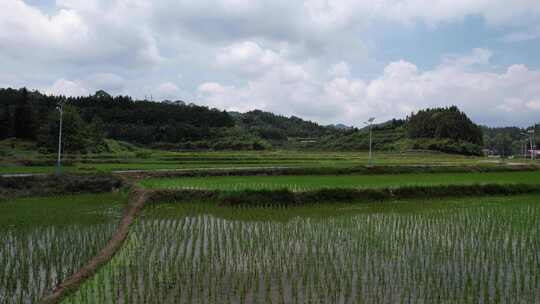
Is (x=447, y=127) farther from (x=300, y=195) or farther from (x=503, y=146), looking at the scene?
(x=300, y=195)

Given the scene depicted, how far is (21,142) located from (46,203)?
36.4 meters

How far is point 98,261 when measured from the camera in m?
7.60

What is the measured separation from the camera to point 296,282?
21.8 ft

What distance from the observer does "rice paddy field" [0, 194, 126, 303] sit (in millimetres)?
6676

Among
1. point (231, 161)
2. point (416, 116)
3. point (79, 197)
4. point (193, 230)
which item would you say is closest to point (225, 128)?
point (416, 116)

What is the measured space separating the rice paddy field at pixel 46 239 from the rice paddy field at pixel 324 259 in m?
0.78

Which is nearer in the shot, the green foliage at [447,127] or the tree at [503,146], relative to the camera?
the green foliage at [447,127]

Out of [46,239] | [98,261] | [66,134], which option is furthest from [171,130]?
[98,261]

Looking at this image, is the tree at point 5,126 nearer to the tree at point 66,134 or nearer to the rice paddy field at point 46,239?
the tree at point 66,134

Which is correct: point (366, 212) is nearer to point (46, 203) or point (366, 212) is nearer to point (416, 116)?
point (46, 203)

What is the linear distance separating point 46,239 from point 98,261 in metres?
2.78

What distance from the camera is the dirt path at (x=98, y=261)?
5996 millimetres

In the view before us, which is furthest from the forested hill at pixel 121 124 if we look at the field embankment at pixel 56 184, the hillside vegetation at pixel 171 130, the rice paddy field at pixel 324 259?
the rice paddy field at pixel 324 259

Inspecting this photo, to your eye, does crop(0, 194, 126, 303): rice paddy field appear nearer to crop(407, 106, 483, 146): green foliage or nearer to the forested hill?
the forested hill
